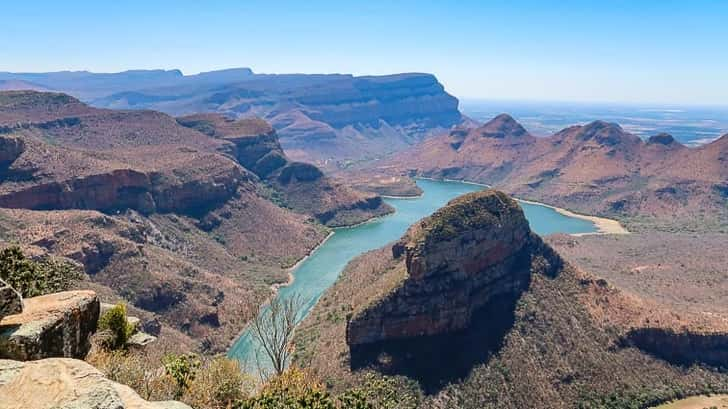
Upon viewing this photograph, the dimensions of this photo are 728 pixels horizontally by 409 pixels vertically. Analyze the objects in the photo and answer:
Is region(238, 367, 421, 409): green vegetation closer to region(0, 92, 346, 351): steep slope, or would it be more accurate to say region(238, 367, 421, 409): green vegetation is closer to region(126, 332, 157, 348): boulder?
region(126, 332, 157, 348): boulder

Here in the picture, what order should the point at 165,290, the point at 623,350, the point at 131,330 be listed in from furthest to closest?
the point at 165,290
the point at 623,350
the point at 131,330

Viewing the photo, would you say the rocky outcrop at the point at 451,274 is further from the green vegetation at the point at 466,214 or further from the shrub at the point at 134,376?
the shrub at the point at 134,376

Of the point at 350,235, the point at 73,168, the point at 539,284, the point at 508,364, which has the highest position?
the point at 73,168

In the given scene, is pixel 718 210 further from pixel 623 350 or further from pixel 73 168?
pixel 73 168

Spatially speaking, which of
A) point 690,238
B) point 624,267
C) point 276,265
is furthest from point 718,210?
point 276,265

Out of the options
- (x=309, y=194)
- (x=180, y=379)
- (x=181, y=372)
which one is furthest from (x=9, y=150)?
(x=180, y=379)

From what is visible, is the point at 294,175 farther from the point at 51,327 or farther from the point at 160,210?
the point at 51,327

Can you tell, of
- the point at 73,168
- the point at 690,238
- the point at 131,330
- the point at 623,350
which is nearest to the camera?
the point at 131,330

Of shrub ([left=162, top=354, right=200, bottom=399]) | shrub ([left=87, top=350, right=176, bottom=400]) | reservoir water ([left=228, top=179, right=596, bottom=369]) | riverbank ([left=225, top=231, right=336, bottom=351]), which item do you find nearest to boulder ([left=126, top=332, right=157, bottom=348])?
shrub ([left=162, top=354, right=200, bottom=399])
